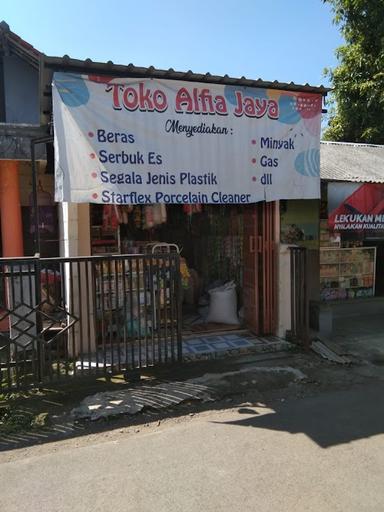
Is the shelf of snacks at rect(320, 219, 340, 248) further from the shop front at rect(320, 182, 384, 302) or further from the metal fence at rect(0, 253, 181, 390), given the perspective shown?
the metal fence at rect(0, 253, 181, 390)

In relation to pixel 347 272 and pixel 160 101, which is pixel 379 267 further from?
pixel 160 101

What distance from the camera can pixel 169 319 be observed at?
6.30m

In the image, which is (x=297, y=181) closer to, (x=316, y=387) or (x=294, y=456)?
(x=316, y=387)

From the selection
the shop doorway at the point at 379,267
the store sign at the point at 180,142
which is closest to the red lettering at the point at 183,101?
the store sign at the point at 180,142

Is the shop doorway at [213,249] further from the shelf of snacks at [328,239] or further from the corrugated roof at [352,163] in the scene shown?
the shelf of snacks at [328,239]

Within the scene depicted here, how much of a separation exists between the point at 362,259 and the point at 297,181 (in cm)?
523

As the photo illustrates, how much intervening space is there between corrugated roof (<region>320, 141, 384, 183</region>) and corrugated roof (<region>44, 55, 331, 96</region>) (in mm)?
2053

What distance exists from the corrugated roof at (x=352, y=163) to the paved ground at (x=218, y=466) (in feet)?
15.6

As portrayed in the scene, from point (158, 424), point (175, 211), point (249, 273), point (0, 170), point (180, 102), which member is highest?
point (180, 102)

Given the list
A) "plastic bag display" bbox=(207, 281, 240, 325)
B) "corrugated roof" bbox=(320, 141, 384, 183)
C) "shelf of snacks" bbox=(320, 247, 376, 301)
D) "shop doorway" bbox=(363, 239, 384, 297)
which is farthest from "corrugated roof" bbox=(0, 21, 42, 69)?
"shop doorway" bbox=(363, 239, 384, 297)

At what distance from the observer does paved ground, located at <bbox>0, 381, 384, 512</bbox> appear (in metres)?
3.10

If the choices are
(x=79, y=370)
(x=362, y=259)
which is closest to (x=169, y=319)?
(x=79, y=370)

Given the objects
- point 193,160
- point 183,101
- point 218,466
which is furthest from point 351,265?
point 218,466

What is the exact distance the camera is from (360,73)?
15.8 meters
